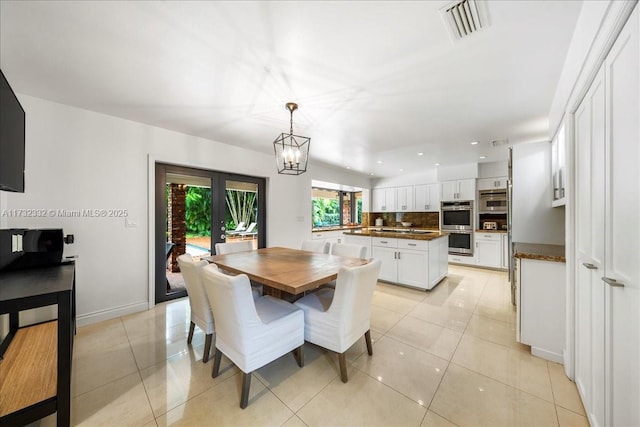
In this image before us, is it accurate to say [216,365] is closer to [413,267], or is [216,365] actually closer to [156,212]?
[156,212]

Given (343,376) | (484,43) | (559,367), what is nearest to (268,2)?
(484,43)

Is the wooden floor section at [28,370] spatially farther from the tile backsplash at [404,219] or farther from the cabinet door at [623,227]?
the tile backsplash at [404,219]

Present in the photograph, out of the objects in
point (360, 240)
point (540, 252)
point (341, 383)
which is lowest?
point (341, 383)

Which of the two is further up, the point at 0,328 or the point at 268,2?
the point at 268,2

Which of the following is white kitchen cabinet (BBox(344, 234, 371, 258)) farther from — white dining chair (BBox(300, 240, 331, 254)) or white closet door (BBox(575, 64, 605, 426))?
white closet door (BBox(575, 64, 605, 426))

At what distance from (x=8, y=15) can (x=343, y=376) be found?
10.0 feet

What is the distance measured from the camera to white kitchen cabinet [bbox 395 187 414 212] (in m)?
6.31

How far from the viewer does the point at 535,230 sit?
8.87 feet

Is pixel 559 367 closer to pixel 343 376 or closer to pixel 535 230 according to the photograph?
pixel 535 230

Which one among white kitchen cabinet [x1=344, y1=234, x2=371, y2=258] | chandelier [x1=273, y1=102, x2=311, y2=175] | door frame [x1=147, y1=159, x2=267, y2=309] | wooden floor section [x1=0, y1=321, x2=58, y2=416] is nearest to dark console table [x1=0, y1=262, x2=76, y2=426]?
wooden floor section [x1=0, y1=321, x2=58, y2=416]

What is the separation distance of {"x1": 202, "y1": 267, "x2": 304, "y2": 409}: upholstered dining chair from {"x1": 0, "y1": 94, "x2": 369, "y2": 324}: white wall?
1.94m

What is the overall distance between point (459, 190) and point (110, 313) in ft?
21.0

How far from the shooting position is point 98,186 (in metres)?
2.68

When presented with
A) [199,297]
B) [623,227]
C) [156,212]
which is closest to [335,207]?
[156,212]
